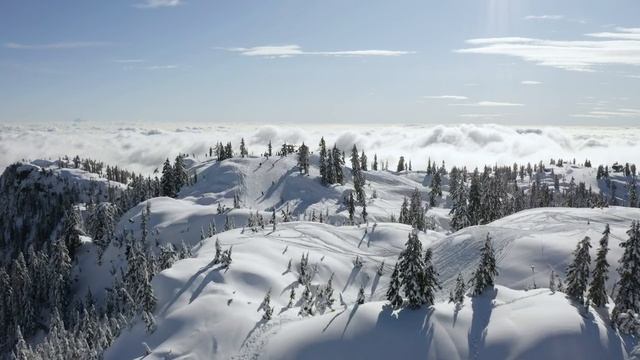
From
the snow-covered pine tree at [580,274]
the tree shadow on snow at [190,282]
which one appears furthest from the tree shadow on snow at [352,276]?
the snow-covered pine tree at [580,274]

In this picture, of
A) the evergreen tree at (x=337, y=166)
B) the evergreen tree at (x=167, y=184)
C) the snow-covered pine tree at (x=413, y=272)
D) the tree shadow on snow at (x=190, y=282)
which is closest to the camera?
the snow-covered pine tree at (x=413, y=272)

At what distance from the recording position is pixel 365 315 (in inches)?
1954

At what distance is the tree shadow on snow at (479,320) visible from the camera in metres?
44.3

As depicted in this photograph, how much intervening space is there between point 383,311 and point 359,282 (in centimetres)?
2786

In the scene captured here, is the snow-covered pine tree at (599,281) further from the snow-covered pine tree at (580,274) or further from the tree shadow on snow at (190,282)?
the tree shadow on snow at (190,282)

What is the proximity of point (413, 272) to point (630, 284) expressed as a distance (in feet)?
69.8

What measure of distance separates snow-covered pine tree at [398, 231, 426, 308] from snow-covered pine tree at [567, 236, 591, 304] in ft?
53.5

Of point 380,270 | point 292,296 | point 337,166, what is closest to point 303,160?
point 337,166

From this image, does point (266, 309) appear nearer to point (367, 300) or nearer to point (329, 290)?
point (329, 290)

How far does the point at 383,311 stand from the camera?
164 ft

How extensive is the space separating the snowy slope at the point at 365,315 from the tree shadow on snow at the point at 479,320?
0.11 m

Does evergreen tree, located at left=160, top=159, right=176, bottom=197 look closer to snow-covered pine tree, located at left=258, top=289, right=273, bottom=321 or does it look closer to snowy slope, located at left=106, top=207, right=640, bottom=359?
snowy slope, located at left=106, top=207, right=640, bottom=359

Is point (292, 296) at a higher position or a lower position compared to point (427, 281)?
lower

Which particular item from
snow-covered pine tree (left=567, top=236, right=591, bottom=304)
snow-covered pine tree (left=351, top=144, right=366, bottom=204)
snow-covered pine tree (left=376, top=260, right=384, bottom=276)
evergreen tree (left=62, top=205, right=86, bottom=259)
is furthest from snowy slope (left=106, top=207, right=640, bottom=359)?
snow-covered pine tree (left=351, top=144, right=366, bottom=204)
